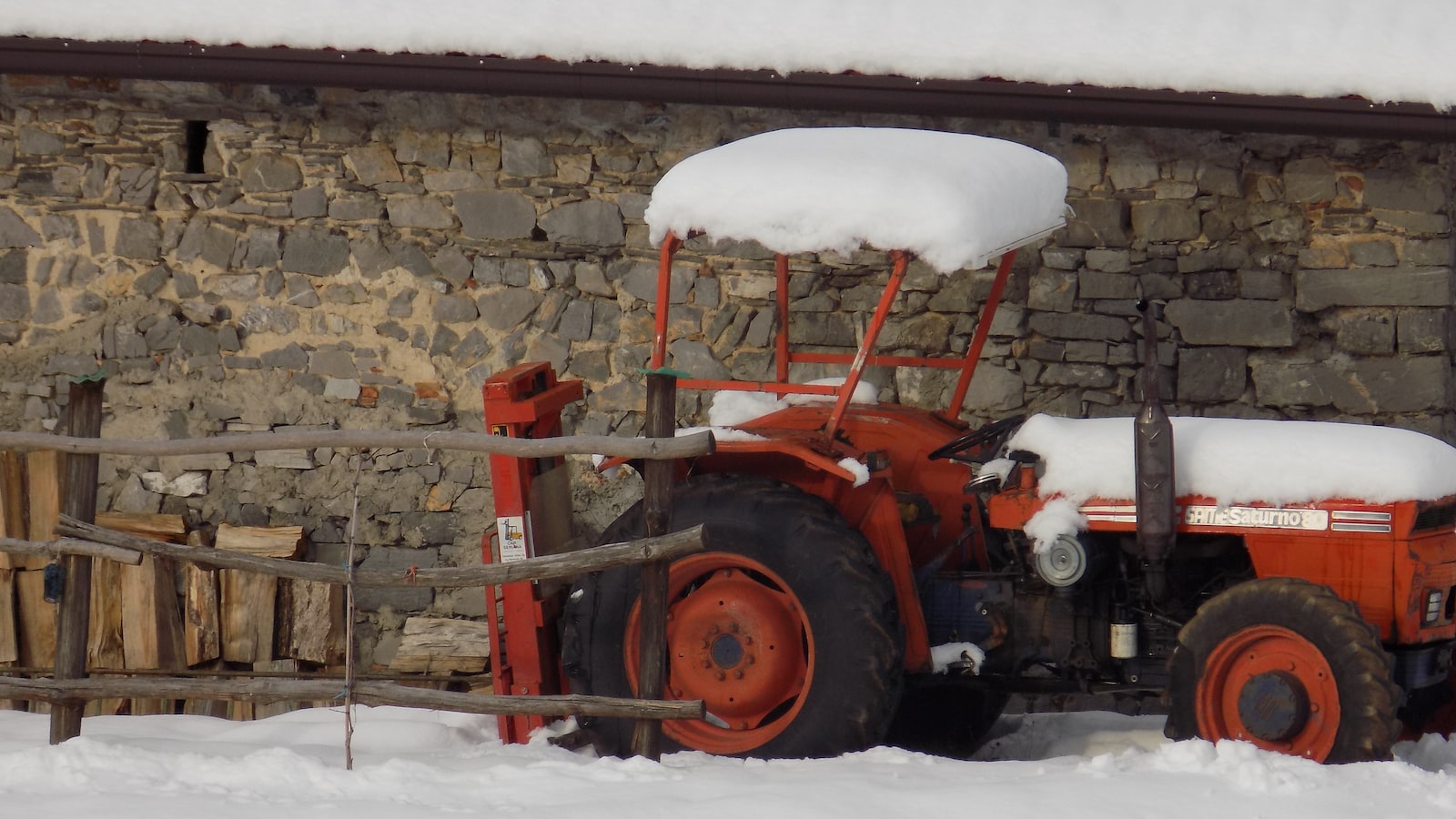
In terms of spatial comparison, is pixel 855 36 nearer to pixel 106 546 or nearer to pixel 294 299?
pixel 294 299

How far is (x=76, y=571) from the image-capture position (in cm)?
503

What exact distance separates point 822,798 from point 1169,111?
3.42m

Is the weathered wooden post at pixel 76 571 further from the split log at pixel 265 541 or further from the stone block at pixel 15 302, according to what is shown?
the stone block at pixel 15 302

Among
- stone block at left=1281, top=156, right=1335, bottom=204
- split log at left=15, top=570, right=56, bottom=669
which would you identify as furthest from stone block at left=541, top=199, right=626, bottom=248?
stone block at left=1281, top=156, right=1335, bottom=204

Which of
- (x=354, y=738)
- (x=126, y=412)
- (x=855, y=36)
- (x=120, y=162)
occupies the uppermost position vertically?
(x=855, y=36)

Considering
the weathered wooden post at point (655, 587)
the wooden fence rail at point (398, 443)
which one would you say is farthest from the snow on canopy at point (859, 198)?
the wooden fence rail at point (398, 443)

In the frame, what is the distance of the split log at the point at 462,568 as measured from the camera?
4.58m

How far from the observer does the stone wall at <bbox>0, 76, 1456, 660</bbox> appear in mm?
6559

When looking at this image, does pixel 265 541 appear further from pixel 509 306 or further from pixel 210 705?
pixel 509 306

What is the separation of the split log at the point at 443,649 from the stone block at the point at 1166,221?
3283mm

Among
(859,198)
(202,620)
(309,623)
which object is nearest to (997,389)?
(859,198)

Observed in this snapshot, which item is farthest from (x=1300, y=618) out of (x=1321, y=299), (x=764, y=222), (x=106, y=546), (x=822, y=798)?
(x=106, y=546)

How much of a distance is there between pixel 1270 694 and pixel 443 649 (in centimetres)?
364

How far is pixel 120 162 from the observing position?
6844 mm
